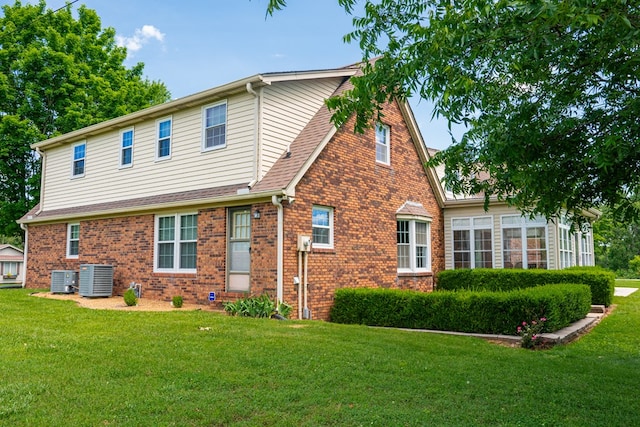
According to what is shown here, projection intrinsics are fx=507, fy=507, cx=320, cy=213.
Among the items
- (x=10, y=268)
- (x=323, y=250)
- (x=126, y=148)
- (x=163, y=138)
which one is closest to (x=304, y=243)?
(x=323, y=250)

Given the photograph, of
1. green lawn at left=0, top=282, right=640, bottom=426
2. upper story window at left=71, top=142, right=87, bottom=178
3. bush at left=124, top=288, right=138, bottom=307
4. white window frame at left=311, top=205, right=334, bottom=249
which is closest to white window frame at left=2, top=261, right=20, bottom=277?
upper story window at left=71, top=142, right=87, bottom=178

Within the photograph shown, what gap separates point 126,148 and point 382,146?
8170 mm

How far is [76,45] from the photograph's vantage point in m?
28.4

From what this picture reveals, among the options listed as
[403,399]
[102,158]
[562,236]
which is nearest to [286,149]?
[102,158]

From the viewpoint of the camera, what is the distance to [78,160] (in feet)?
60.1

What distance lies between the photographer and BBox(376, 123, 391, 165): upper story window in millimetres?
15599

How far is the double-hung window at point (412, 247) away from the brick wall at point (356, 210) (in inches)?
13.8

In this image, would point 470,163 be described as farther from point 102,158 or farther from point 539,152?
point 102,158

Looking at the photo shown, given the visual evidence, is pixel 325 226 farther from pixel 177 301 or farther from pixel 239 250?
pixel 177 301

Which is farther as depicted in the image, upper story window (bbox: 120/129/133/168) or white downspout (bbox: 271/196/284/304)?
upper story window (bbox: 120/129/133/168)

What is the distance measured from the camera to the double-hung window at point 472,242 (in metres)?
17.9

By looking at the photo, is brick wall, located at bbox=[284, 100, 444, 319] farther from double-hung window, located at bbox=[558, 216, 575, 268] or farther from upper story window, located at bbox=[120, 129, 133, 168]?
upper story window, located at bbox=[120, 129, 133, 168]

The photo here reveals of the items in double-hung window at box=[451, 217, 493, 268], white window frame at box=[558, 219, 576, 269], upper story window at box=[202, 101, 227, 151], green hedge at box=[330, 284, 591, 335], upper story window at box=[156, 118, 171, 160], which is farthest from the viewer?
double-hung window at box=[451, 217, 493, 268]

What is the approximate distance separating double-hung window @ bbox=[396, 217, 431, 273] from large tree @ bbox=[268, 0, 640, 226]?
927cm
